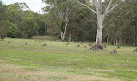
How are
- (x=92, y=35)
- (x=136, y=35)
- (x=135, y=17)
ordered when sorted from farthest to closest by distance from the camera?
(x=92, y=35), (x=136, y=35), (x=135, y=17)

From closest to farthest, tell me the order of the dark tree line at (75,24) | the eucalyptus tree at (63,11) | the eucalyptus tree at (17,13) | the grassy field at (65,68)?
the grassy field at (65,68) → the dark tree line at (75,24) → the eucalyptus tree at (63,11) → the eucalyptus tree at (17,13)

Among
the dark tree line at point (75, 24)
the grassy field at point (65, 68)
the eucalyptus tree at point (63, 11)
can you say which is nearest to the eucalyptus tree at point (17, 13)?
the dark tree line at point (75, 24)

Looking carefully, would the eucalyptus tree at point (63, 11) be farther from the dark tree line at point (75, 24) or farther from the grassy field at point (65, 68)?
the grassy field at point (65, 68)

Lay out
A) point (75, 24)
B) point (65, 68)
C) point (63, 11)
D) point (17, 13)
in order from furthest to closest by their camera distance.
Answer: point (17, 13)
point (75, 24)
point (63, 11)
point (65, 68)

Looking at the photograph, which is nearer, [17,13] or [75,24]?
[75,24]

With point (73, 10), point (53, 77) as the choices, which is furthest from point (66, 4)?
point (53, 77)

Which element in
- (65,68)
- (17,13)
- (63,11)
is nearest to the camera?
(65,68)

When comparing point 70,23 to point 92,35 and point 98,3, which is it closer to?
point 92,35

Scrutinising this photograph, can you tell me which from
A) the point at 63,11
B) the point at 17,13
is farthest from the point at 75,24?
the point at 17,13

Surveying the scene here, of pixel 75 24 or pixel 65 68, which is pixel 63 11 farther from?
pixel 65 68

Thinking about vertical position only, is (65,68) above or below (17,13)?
below

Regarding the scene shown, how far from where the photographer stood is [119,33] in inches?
2322

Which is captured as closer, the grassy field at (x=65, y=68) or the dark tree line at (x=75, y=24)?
the grassy field at (x=65, y=68)

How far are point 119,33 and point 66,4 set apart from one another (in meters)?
20.2
